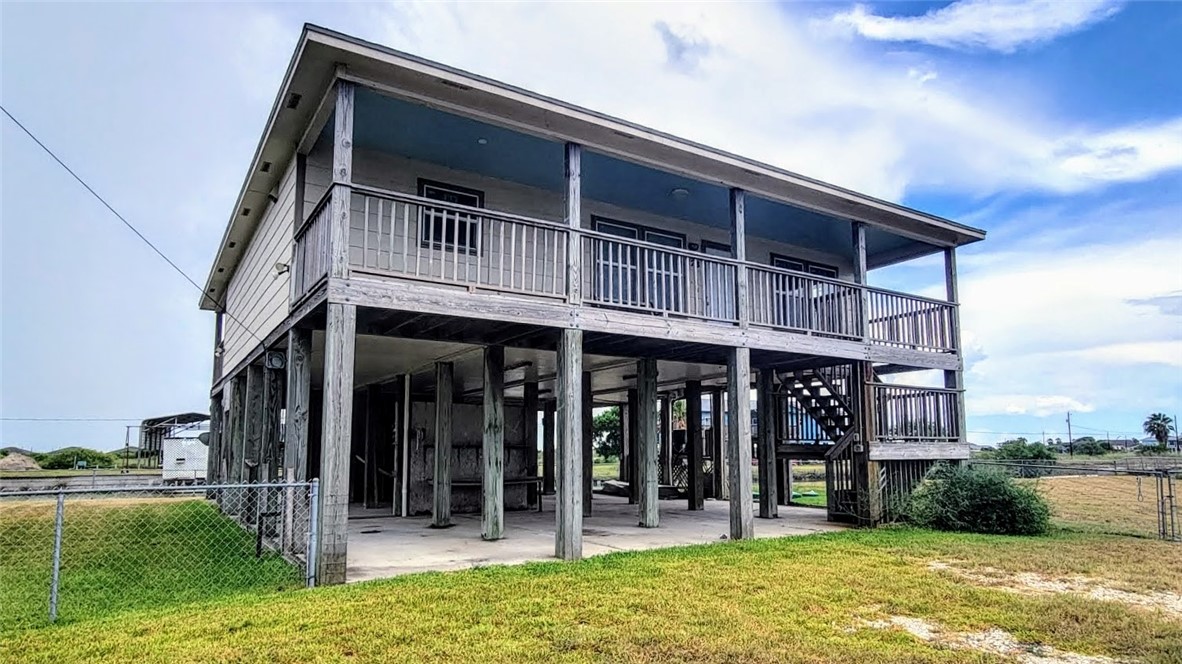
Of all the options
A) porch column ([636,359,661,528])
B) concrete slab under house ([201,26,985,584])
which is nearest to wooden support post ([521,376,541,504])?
concrete slab under house ([201,26,985,584])

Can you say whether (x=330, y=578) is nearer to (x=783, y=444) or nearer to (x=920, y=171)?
(x=783, y=444)

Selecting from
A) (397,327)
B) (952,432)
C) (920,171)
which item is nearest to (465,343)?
(397,327)

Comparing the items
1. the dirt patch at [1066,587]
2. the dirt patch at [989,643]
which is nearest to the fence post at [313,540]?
the dirt patch at [989,643]

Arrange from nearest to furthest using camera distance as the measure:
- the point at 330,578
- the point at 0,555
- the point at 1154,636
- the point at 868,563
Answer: the point at 1154,636 → the point at 330,578 → the point at 868,563 → the point at 0,555

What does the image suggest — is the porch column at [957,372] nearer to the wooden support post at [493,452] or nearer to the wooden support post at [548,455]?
the wooden support post at [493,452]

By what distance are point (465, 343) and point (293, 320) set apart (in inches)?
95.4

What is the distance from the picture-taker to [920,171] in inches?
789

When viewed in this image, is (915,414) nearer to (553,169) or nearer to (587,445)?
(587,445)

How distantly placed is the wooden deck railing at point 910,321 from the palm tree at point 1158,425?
53896mm

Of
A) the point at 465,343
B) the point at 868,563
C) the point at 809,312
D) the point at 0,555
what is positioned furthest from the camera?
the point at 809,312

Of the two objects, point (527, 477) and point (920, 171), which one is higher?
point (920, 171)

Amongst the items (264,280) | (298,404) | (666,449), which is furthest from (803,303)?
(666,449)

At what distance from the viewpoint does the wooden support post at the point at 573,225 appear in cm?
870

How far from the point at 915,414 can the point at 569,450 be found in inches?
288
